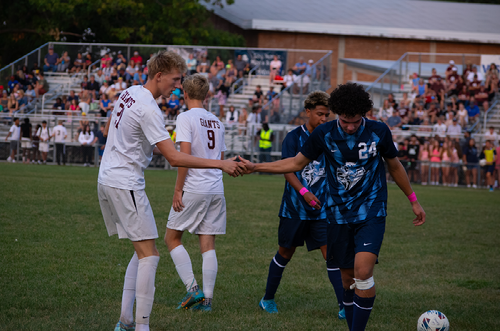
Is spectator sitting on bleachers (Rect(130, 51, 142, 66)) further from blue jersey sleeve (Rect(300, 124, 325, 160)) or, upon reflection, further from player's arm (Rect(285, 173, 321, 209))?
blue jersey sleeve (Rect(300, 124, 325, 160))

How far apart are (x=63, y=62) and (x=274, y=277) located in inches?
1087

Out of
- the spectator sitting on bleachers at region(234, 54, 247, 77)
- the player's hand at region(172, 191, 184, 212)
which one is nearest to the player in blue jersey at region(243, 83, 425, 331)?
the player's hand at region(172, 191, 184, 212)

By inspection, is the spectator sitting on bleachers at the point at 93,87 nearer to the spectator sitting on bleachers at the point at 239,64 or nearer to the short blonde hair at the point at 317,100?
the spectator sitting on bleachers at the point at 239,64

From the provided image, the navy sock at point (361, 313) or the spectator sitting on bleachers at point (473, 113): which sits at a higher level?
the spectator sitting on bleachers at point (473, 113)

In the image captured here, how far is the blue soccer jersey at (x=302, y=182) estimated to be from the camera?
5750mm

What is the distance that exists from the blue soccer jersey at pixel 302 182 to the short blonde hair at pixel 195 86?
1.00 m

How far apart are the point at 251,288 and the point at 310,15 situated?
3703 cm

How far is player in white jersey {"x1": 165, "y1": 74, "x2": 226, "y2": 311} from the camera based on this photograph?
5.62 metres

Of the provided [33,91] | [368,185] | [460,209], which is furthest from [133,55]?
[368,185]

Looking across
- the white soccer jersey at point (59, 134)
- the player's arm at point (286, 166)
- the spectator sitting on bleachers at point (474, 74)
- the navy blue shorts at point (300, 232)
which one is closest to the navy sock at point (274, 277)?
the navy blue shorts at point (300, 232)

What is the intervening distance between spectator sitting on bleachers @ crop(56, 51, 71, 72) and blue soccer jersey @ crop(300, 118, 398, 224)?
92.5 ft

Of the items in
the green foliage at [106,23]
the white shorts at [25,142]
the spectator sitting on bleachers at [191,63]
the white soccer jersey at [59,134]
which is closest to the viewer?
the white soccer jersey at [59,134]

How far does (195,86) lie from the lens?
5.70m

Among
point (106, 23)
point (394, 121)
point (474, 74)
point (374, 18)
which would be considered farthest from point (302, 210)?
point (374, 18)
